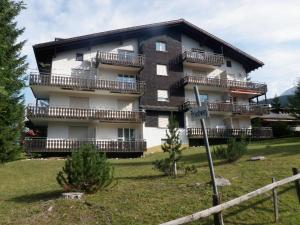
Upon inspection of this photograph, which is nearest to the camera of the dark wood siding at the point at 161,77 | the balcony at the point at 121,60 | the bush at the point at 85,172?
the bush at the point at 85,172

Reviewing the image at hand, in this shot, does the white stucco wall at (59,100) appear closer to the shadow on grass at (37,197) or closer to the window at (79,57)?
the window at (79,57)

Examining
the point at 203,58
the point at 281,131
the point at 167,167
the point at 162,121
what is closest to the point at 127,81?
the point at 162,121

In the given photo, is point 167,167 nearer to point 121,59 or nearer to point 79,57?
point 121,59

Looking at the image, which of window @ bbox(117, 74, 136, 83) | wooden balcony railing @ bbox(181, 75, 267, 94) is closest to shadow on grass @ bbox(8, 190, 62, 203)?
window @ bbox(117, 74, 136, 83)

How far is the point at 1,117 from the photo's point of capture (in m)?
24.5

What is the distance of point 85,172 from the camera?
441 inches

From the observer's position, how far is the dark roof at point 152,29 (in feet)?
106

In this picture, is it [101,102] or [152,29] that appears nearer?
[101,102]

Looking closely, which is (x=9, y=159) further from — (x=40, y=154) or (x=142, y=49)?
(x=142, y=49)

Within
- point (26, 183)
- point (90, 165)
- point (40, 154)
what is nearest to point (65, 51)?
point (40, 154)

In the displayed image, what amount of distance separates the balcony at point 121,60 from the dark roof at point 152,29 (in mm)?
1875

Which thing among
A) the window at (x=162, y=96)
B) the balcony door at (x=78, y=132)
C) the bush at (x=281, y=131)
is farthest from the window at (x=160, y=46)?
the bush at (x=281, y=131)

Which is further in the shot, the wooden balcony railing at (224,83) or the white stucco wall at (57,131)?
the wooden balcony railing at (224,83)

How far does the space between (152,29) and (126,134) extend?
Result: 11.4m
